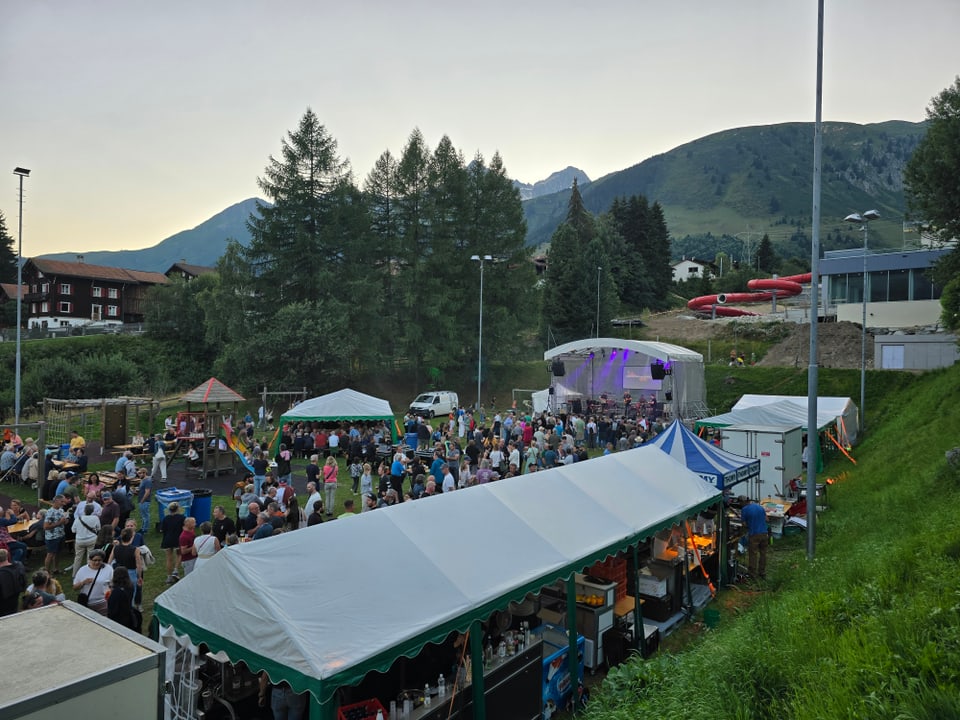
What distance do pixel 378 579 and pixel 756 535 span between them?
8192mm

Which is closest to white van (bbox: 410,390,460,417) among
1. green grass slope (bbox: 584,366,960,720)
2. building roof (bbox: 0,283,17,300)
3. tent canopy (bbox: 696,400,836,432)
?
tent canopy (bbox: 696,400,836,432)

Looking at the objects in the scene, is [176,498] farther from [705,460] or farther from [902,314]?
[902,314]

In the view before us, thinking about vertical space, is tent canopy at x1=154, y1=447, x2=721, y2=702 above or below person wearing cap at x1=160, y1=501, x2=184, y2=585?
above

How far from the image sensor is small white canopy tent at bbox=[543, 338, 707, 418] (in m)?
28.8

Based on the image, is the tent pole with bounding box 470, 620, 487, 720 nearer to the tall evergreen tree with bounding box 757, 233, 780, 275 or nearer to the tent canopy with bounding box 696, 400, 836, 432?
the tent canopy with bounding box 696, 400, 836, 432

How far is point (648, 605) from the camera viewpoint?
9.15 meters

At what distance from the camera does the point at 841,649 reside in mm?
5020

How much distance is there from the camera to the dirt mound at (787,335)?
35.6m

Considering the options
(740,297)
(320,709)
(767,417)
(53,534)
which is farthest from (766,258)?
(320,709)

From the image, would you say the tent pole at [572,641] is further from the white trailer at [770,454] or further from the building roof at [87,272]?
the building roof at [87,272]

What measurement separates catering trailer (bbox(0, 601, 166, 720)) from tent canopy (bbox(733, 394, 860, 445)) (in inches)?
838

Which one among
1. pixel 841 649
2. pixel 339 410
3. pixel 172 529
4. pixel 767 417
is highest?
pixel 767 417

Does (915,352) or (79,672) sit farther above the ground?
(915,352)

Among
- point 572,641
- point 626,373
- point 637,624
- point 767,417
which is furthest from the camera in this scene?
point 626,373
